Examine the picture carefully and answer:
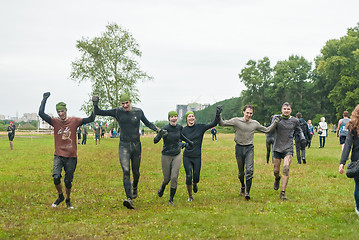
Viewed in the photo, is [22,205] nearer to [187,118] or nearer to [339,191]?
[187,118]

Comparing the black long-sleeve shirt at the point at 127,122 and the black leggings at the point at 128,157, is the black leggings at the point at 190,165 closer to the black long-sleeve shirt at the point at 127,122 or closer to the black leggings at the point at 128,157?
the black leggings at the point at 128,157

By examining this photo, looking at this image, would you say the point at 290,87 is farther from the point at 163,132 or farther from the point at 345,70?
the point at 163,132

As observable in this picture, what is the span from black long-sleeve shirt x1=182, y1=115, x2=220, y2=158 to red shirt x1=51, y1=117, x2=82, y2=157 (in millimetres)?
2718

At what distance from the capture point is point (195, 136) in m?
9.37

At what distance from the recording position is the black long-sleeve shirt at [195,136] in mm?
9242

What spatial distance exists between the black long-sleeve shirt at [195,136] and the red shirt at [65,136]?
2.72 meters

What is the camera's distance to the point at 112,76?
2291 inches

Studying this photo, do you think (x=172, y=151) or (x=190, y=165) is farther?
(x=190, y=165)

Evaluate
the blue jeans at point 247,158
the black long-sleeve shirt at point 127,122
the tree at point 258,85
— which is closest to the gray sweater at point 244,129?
the blue jeans at point 247,158

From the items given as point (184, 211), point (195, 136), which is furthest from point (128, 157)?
point (184, 211)

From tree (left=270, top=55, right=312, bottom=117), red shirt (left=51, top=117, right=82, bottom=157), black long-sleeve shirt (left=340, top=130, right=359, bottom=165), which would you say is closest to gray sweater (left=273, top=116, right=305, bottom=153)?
black long-sleeve shirt (left=340, top=130, right=359, bottom=165)

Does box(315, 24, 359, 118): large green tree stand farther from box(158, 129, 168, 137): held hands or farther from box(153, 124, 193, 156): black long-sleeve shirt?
box(158, 129, 168, 137): held hands

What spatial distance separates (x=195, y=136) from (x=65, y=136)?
10.4 ft

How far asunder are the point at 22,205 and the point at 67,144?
75.7 inches
